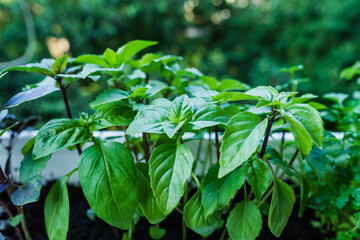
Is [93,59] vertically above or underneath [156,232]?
above

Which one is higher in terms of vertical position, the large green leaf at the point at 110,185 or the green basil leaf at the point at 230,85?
the green basil leaf at the point at 230,85

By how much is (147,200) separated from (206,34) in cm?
282

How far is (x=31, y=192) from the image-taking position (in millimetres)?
480

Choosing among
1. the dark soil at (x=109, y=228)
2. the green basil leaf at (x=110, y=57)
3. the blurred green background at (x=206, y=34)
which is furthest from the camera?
the blurred green background at (x=206, y=34)

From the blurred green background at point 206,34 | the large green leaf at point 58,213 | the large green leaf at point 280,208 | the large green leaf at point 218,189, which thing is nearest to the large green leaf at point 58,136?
the large green leaf at point 58,213

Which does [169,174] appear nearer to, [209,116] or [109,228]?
[209,116]

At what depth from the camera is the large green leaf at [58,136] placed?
17.1 inches

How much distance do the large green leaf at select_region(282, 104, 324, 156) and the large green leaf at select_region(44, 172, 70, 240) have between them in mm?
367

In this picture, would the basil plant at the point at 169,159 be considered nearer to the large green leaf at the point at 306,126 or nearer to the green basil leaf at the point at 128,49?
the large green leaf at the point at 306,126

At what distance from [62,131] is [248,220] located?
33 centimetres

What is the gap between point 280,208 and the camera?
18.9 inches

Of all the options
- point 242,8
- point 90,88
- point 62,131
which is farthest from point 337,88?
point 62,131

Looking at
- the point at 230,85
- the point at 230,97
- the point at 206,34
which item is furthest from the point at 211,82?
the point at 206,34

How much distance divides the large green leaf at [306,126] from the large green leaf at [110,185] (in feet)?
0.80
